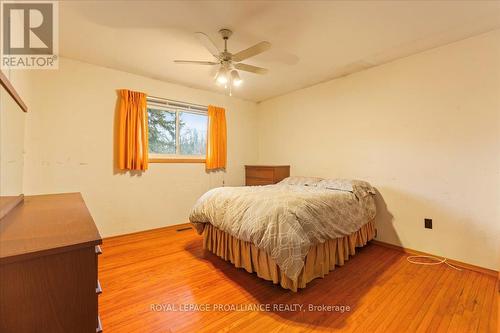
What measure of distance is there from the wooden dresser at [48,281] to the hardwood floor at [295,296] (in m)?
0.96

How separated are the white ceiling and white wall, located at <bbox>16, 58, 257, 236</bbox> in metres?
0.33

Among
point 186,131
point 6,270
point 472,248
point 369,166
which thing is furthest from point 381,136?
point 6,270

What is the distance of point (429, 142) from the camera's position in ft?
8.29

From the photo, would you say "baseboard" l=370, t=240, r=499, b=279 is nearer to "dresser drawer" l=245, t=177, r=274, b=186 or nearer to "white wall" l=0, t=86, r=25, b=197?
"dresser drawer" l=245, t=177, r=274, b=186

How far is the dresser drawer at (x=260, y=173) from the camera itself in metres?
3.94

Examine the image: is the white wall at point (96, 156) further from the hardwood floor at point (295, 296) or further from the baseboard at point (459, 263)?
the baseboard at point (459, 263)

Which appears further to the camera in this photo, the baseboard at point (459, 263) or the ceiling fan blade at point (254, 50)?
the baseboard at point (459, 263)

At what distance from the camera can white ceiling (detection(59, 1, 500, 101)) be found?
1.86m

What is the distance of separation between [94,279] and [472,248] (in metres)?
3.21

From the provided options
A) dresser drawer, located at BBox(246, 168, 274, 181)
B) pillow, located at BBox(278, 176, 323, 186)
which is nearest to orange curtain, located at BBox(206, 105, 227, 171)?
dresser drawer, located at BBox(246, 168, 274, 181)

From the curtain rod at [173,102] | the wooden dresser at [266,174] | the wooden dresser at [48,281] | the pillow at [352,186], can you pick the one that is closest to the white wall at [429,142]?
the pillow at [352,186]

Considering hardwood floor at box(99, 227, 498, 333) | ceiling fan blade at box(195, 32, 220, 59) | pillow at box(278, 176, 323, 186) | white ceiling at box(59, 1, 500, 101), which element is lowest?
hardwood floor at box(99, 227, 498, 333)

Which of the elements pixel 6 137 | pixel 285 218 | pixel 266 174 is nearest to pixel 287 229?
pixel 285 218

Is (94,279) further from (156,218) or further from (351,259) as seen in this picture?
(156,218)
